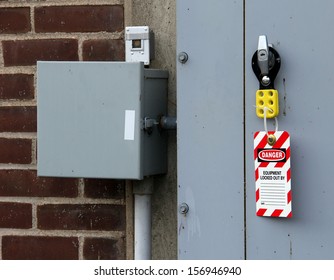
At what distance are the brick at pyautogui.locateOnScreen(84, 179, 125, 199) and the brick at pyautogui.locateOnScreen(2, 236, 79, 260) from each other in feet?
0.56

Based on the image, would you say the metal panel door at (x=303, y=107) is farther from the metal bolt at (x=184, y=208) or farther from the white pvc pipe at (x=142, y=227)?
the white pvc pipe at (x=142, y=227)

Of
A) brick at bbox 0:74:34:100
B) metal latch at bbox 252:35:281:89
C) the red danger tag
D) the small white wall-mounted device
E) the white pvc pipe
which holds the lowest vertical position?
the white pvc pipe

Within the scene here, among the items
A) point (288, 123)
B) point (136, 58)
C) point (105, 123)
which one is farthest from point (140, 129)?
point (288, 123)

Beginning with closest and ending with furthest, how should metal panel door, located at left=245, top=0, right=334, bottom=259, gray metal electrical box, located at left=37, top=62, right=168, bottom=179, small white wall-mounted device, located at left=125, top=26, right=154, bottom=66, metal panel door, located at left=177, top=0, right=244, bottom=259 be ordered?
metal panel door, located at left=245, top=0, right=334, bottom=259, metal panel door, located at left=177, top=0, right=244, bottom=259, gray metal electrical box, located at left=37, top=62, right=168, bottom=179, small white wall-mounted device, located at left=125, top=26, right=154, bottom=66

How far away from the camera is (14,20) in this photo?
8.71 feet

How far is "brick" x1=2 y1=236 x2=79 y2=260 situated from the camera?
8.67ft

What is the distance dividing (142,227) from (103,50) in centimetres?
60

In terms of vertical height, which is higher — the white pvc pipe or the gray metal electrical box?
the gray metal electrical box

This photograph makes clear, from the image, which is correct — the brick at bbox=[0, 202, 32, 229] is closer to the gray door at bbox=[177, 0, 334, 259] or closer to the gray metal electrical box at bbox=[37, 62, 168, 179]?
the gray metal electrical box at bbox=[37, 62, 168, 179]

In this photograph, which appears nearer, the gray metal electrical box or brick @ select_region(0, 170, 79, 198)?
the gray metal electrical box

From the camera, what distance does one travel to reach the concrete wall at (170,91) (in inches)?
101

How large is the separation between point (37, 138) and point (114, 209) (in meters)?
0.37

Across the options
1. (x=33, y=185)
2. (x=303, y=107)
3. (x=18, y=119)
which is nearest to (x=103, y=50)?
(x=18, y=119)

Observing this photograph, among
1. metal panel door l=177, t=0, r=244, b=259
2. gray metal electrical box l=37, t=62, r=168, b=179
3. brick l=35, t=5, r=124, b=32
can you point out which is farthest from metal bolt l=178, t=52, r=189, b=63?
brick l=35, t=5, r=124, b=32
